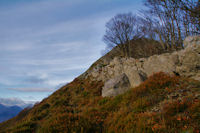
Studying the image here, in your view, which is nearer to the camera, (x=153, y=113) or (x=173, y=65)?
(x=153, y=113)

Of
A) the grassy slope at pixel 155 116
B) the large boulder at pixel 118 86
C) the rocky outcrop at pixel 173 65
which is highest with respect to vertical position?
the rocky outcrop at pixel 173 65

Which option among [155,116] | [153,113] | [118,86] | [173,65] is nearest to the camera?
[155,116]

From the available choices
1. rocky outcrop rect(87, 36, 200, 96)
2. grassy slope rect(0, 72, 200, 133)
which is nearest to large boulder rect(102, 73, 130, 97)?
rocky outcrop rect(87, 36, 200, 96)

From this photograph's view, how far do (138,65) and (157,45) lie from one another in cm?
303

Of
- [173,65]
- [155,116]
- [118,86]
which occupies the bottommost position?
[155,116]

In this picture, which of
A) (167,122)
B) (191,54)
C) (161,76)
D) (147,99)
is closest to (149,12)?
(191,54)

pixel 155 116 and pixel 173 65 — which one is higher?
pixel 173 65

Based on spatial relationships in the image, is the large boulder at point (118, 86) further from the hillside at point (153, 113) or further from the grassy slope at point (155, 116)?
the grassy slope at point (155, 116)

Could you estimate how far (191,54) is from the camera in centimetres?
566

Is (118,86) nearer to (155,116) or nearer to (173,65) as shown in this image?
(173,65)

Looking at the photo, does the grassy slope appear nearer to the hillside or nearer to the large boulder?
the hillside

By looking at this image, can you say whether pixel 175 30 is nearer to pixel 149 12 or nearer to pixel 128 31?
pixel 149 12

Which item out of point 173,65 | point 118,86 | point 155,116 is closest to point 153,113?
point 155,116

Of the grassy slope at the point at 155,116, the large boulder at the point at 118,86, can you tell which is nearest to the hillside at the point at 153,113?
the grassy slope at the point at 155,116
